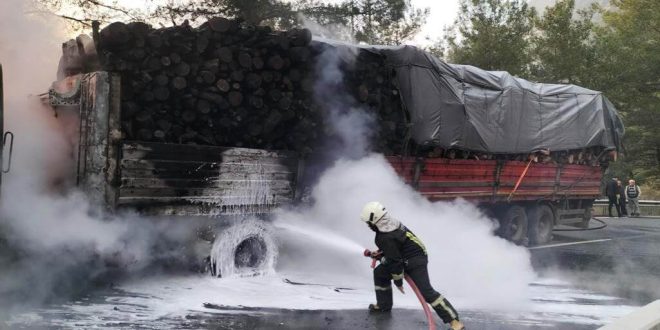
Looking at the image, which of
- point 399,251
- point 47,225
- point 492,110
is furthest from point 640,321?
point 492,110

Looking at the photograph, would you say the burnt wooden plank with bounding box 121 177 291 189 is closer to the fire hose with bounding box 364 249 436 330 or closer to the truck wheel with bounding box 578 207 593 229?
the fire hose with bounding box 364 249 436 330

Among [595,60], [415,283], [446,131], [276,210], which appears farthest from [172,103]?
[595,60]

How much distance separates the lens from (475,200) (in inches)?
392

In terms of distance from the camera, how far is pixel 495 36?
87.7 ft

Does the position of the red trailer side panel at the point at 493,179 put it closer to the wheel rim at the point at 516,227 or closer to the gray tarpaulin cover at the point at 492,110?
the gray tarpaulin cover at the point at 492,110

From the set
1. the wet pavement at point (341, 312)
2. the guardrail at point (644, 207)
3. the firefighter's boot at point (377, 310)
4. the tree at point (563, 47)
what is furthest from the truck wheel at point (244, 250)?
the tree at point (563, 47)

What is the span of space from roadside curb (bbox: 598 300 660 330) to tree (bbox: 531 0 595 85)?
24.8 m

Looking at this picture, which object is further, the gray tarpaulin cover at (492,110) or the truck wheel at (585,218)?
the truck wheel at (585,218)

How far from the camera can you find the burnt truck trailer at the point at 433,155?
5.68 meters

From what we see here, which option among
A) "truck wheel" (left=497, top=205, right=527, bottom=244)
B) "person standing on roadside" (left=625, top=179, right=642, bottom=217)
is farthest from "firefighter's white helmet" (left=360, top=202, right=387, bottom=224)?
"person standing on roadside" (left=625, top=179, right=642, bottom=217)

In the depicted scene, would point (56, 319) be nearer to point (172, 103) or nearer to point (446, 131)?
point (172, 103)

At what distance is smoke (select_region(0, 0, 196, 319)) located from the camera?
5.56 m

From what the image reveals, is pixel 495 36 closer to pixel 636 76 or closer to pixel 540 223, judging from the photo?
pixel 636 76

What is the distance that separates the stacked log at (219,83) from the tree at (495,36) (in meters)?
20.7
